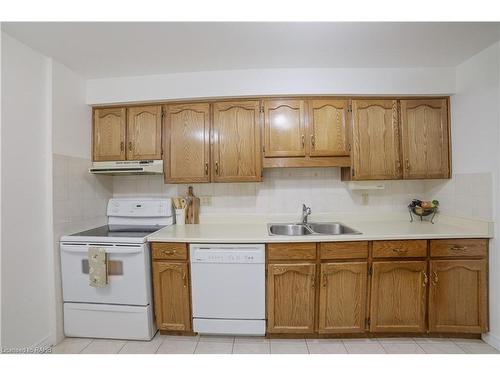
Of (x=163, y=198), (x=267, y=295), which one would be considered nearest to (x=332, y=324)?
(x=267, y=295)

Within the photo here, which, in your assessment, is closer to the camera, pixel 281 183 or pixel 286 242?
pixel 286 242

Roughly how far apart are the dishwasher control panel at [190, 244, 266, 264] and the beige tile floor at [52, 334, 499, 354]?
642 millimetres

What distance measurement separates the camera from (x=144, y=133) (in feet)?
7.07

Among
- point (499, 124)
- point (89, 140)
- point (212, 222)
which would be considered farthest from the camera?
point (212, 222)

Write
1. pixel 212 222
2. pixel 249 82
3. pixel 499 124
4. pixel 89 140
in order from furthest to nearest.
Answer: pixel 212 222 → pixel 89 140 → pixel 249 82 → pixel 499 124

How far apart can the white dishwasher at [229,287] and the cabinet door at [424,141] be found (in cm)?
159

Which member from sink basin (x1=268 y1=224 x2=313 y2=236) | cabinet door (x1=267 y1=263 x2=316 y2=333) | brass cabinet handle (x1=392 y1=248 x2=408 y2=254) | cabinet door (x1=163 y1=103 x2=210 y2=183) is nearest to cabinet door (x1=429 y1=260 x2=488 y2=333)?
brass cabinet handle (x1=392 y1=248 x2=408 y2=254)

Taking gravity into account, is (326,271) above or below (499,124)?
below

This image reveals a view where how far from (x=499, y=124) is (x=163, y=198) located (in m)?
2.90

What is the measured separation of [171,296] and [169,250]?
14.5 inches

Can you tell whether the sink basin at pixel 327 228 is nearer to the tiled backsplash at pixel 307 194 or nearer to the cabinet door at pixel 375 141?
the tiled backsplash at pixel 307 194

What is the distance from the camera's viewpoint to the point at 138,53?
5.69ft

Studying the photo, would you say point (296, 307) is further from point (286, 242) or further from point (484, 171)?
point (484, 171)

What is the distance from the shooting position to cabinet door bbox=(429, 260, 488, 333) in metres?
1.76
